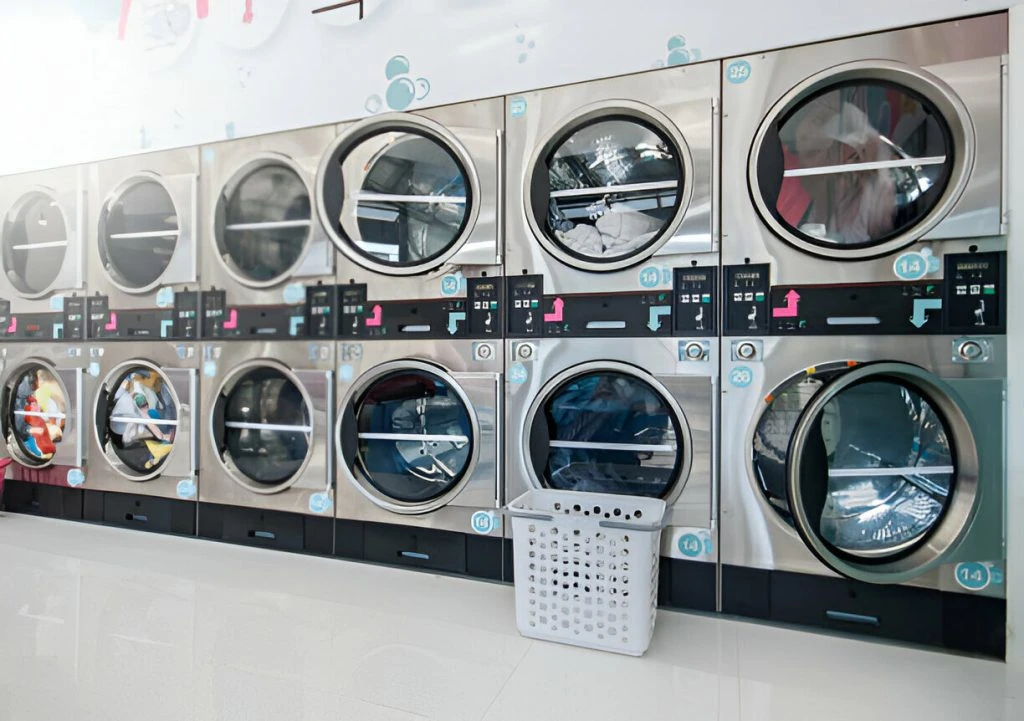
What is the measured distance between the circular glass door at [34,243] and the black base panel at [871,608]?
156 inches

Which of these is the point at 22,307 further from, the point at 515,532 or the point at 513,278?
the point at 515,532

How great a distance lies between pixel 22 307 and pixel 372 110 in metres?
2.54

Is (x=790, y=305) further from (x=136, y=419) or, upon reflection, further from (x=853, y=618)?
(x=136, y=419)

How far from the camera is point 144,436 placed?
315cm

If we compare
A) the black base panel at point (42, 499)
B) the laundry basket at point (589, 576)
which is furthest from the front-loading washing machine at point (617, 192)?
the black base panel at point (42, 499)

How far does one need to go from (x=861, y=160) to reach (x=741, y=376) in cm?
85

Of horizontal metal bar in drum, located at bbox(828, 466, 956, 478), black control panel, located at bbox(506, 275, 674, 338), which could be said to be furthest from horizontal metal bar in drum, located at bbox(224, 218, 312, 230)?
horizontal metal bar in drum, located at bbox(828, 466, 956, 478)

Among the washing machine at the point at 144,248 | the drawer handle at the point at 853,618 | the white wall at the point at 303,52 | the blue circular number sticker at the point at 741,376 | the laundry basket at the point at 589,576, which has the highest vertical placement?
the white wall at the point at 303,52

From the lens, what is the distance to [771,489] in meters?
2.06

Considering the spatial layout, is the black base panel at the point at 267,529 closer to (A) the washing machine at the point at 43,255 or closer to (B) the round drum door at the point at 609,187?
(A) the washing machine at the point at 43,255

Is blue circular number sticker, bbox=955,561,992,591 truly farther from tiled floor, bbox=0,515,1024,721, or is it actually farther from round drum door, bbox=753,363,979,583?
tiled floor, bbox=0,515,1024,721

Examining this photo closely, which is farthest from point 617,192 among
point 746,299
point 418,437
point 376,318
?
point 418,437

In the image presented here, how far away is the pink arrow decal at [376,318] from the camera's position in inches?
102

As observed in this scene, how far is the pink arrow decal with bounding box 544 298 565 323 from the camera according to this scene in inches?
90.7
